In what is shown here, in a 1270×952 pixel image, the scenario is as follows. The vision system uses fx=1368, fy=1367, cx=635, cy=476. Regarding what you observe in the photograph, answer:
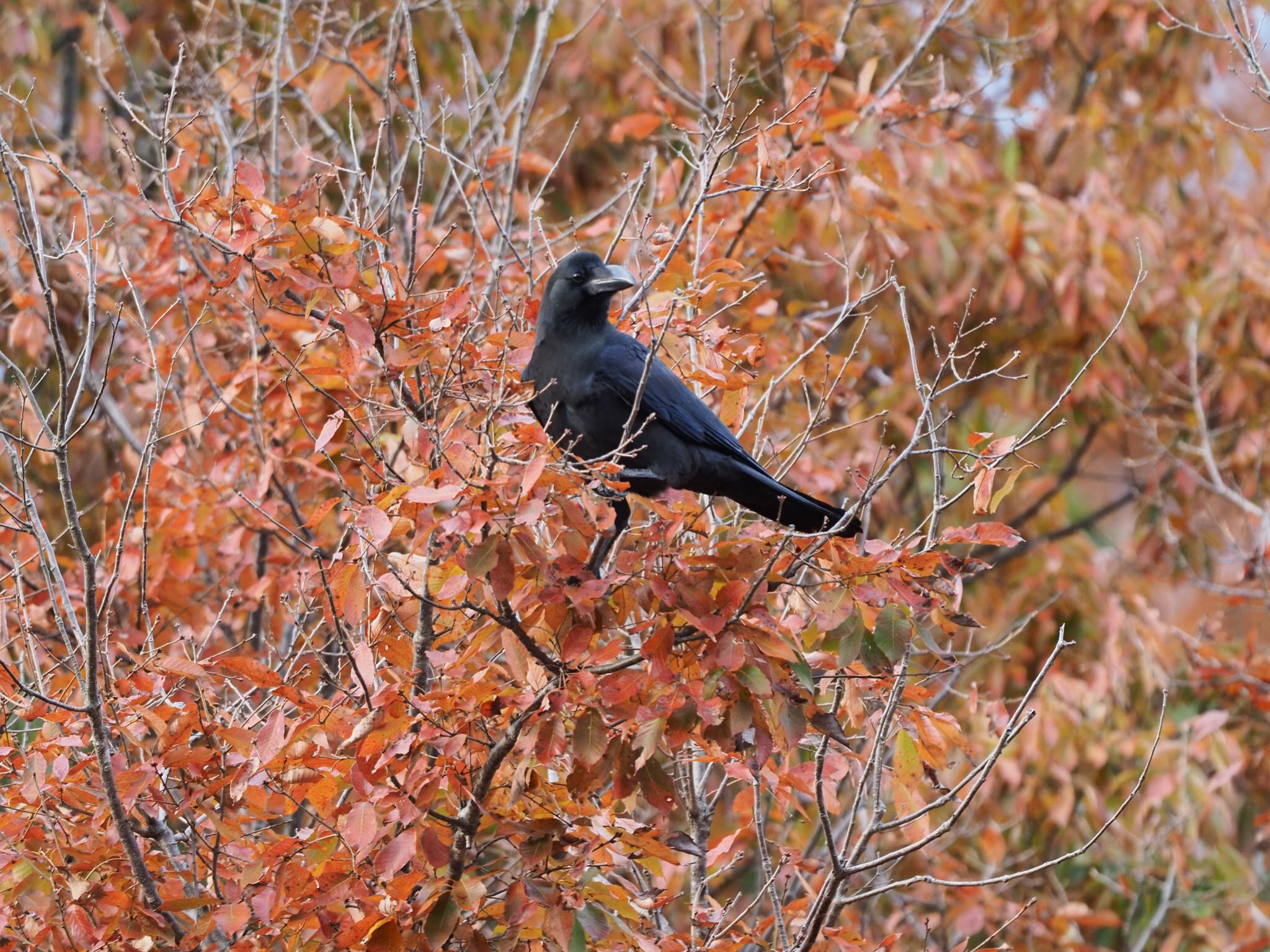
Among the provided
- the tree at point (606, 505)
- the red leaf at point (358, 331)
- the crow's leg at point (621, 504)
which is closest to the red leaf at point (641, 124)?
the tree at point (606, 505)

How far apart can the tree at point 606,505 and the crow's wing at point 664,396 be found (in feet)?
0.55

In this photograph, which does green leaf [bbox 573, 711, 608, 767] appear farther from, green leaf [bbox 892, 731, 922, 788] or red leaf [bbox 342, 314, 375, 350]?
red leaf [bbox 342, 314, 375, 350]

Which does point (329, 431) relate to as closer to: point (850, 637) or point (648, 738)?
point (648, 738)

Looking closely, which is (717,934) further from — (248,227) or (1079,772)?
(1079,772)

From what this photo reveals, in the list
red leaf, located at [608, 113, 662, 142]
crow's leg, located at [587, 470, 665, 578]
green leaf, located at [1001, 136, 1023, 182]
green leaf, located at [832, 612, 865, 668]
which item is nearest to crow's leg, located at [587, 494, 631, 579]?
crow's leg, located at [587, 470, 665, 578]

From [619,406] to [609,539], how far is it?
60 centimetres

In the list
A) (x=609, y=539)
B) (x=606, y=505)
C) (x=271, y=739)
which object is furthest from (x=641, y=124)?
(x=271, y=739)

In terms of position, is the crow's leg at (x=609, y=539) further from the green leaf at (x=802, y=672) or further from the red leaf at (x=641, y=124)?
the red leaf at (x=641, y=124)

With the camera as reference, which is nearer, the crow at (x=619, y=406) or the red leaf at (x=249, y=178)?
the red leaf at (x=249, y=178)

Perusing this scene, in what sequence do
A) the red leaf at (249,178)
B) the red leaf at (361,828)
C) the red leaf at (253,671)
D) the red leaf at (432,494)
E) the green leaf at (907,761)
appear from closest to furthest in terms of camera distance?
the red leaf at (432,494)
the red leaf at (361,828)
the red leaf at (253,671)
the red leaf at (249,178)
the green leaf at (907,761)

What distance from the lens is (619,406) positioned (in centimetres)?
365

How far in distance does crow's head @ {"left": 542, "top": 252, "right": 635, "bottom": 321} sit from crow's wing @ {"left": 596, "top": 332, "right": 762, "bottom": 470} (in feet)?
0.33

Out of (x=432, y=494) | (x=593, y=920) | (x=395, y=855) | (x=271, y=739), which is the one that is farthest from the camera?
(x=593, y=920)

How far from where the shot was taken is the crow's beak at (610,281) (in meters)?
3.63
